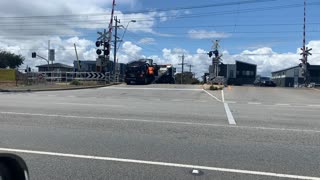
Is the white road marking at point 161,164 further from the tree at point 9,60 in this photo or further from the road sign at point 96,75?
the tree at point 9,60

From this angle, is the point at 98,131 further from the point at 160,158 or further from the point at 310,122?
the point at 310,122

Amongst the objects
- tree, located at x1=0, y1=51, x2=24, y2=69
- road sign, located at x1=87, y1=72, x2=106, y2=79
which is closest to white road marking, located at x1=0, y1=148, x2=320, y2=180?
road sign, located at x1=87, y1=72, x2=106, y2=79

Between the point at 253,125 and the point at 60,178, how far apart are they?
23.4 feet

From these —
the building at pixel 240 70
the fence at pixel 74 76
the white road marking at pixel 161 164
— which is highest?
the building at pixel 240 70

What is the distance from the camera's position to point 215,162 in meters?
6.96

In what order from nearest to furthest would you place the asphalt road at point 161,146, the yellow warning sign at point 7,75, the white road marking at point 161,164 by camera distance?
the white road marking at point 161,164 → the asphalt road at point 161,146 → the yellow warning sign at point 7,75

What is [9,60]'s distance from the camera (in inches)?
4373

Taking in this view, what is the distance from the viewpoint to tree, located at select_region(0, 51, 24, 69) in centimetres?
10834

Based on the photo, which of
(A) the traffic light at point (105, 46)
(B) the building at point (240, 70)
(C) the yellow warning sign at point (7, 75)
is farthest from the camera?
(B) the building at point (240, 70)

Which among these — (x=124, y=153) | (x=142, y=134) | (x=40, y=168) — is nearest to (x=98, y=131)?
(x=142, y=134)

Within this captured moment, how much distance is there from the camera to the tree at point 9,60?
108 metres

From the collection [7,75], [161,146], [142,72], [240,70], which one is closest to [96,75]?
[142,72]

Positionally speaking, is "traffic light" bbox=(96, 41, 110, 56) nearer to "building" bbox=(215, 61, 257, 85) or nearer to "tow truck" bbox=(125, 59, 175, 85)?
"tow truck" bbox=(125, 59, 175, 85)

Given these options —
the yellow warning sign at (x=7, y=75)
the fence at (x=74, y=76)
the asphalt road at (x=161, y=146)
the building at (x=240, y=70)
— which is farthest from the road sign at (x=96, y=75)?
the building at (x=240, y=70)
